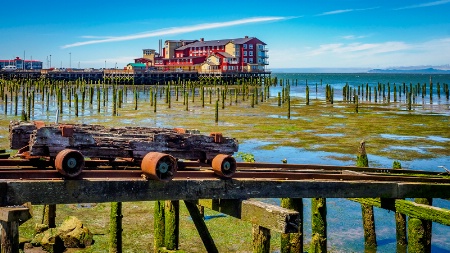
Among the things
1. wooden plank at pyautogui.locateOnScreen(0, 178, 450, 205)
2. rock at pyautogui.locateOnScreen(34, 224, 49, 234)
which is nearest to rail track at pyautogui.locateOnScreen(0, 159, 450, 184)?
wooden plank at pyautogui.locateOnScreen(0, 178, 450, 205)

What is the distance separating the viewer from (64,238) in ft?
40.7

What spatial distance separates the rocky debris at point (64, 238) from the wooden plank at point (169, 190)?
19.6ft

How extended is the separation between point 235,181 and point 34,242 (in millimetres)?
6864

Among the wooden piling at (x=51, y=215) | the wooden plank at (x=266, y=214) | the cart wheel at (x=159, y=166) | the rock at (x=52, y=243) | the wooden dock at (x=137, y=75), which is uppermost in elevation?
the wooden dock at (x=137, y=75)

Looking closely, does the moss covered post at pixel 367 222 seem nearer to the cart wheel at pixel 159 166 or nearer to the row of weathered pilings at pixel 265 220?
the row of weathered pilings at pixel 265 220

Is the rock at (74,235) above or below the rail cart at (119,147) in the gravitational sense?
below

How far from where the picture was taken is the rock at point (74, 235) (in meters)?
12.4

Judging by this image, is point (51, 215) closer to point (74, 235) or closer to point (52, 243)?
point (74, 235)

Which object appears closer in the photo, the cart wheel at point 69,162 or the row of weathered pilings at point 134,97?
the cart wheel at point 69,162

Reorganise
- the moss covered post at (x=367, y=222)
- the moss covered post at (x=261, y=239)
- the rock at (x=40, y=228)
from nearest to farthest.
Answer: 1. the moss covered post at (x=261, y=239)
2. the rock at (x=40, y=228)
3. the moss covered post at (x=367, y=222)

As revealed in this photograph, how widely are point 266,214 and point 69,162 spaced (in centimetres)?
277

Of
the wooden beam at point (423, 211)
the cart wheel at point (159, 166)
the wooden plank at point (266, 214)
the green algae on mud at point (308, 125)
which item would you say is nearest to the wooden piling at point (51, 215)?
the wooden plank at point (266, 214)

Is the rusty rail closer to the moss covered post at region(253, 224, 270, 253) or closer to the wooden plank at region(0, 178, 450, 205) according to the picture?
Answer: the wooden plank at region(0, 178, 450, 205)

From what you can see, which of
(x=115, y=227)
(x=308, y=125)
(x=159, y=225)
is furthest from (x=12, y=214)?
(x=308, y=125)
